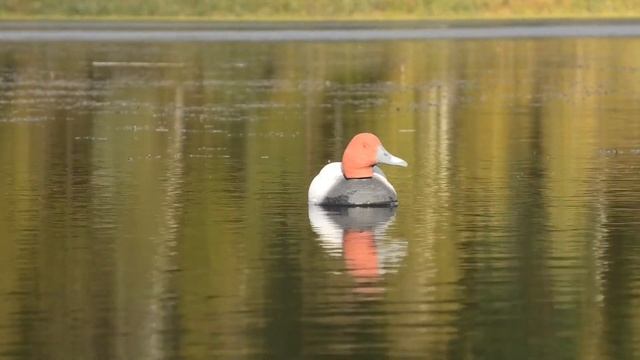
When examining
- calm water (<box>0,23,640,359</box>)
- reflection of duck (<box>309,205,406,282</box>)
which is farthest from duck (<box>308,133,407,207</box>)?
calm water (<box>0,23,640,359</box>)

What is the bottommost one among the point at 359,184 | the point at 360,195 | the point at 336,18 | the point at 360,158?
the point at 360,195

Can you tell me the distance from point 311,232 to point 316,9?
110 m

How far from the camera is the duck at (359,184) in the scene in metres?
25.3

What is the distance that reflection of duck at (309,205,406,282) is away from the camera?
793 inches

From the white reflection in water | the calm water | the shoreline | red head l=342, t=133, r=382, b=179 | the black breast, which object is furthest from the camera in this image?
the shoreline

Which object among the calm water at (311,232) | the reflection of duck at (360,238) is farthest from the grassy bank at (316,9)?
the reflection of duck at (360,238)

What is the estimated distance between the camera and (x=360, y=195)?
1000 inches

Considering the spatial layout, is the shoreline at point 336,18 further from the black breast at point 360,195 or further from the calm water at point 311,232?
the black breast at point 360,195

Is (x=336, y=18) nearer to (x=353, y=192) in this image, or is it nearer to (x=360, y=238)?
(x=353, y=192)

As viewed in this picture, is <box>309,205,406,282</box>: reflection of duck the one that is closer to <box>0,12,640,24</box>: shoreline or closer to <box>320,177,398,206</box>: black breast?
<box>320,177,398,206</box>: black breast

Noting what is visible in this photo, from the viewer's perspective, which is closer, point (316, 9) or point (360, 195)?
Result: point (360, 195)

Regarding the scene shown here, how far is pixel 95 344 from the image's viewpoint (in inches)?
628

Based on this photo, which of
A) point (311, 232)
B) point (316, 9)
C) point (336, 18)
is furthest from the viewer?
point (316, 9)

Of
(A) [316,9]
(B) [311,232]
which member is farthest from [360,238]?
(A) [316,9]
